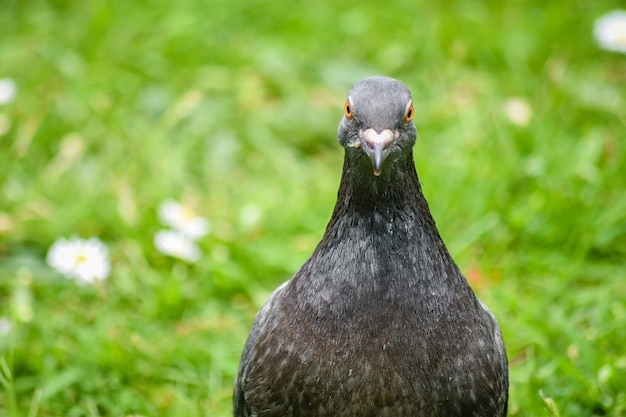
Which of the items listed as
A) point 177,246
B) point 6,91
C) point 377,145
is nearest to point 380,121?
point 377,145

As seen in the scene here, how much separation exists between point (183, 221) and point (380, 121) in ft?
8.83

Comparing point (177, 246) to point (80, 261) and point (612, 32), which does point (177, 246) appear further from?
point (612, 32)

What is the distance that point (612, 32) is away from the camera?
6852mm

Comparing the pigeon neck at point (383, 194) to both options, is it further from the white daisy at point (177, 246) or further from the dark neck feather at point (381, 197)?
the white daisy at point (177, 246)

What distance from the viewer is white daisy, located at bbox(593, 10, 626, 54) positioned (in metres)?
6.79

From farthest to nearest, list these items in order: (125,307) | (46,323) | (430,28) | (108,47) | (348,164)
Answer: (430,28), (108,47), (125,307), (46,323), (348,164)

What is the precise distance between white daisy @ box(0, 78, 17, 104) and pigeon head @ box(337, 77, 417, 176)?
3786mm

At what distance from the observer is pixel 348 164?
3395 millimetres

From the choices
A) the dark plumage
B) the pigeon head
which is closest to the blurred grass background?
the dark plumage

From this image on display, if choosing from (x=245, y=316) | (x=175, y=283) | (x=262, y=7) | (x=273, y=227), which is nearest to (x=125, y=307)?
(x=175, y=283)

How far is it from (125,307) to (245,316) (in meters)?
0.73

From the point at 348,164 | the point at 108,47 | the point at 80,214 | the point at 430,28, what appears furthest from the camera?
the point at 430,28

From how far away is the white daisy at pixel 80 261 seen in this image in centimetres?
517

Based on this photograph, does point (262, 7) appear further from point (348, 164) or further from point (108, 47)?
point (348, 164)
